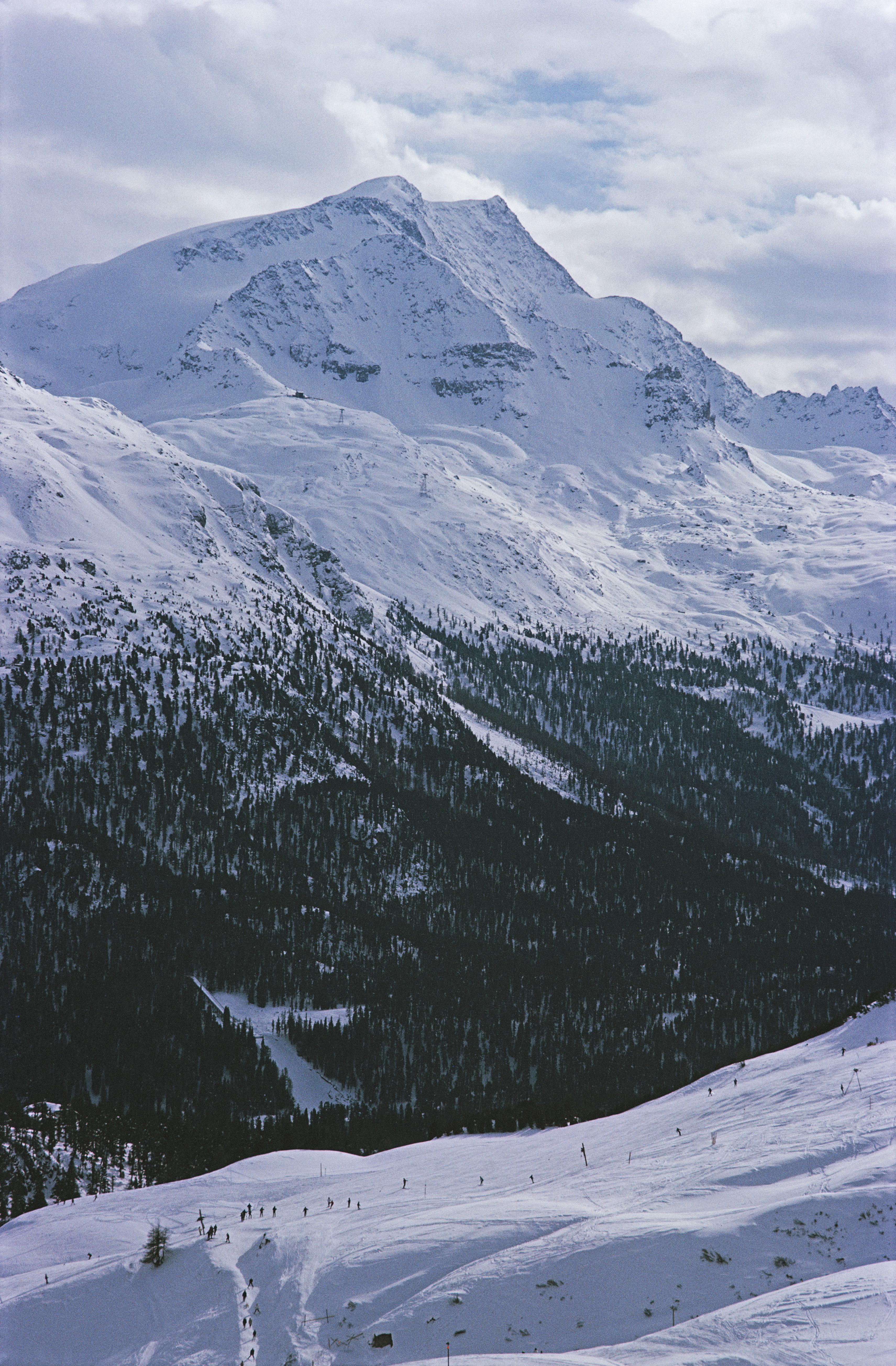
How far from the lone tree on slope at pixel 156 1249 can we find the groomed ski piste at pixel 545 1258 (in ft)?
1.12

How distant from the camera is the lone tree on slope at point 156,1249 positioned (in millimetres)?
50875

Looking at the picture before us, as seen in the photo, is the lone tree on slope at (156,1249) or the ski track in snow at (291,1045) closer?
the lone tree on slope at (156,1249)

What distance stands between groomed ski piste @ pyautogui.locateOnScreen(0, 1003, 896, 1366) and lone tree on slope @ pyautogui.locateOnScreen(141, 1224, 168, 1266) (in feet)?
1.12

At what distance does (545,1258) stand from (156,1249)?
2216cm

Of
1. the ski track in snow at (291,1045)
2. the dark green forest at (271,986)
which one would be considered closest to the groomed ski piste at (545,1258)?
the dark green forest at (271,986)

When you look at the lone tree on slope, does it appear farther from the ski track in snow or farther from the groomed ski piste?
the ski track in snow

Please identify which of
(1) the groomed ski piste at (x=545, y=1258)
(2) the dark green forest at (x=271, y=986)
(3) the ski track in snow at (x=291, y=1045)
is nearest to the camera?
(1) the groomed ski piste at (x=545, y=1258)

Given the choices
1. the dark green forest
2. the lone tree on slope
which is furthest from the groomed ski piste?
the dark green forest

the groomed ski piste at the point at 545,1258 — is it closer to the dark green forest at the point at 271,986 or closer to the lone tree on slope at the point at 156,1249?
the lone tree on slope at the point at 156,1249

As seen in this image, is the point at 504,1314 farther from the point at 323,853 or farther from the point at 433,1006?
the point at 323,853

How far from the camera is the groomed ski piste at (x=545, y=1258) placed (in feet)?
118

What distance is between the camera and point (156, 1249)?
51.3 metres

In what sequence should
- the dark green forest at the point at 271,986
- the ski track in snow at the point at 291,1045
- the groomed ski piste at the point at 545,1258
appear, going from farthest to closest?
the ski track in snow at the point at 291,1045 < the dark green forest at the point at 271,986 < the groomed ski piste at the point at 545,1258

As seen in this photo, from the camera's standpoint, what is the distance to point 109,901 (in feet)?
553
